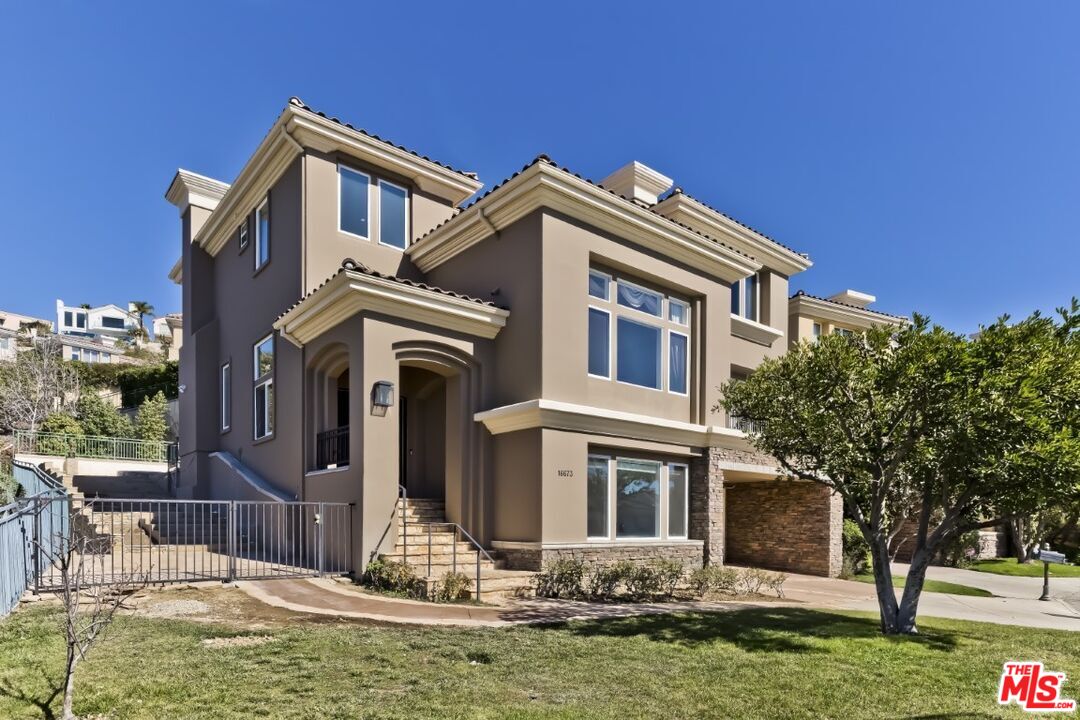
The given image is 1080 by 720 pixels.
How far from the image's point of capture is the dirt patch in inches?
259

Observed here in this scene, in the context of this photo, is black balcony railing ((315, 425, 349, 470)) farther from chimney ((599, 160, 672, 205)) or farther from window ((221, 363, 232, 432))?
chimney ((599, 160, 672, 205))

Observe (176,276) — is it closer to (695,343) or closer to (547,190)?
(547,190)

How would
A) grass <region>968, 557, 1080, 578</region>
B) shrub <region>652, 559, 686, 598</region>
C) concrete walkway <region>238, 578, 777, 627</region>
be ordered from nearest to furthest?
concrete walkway <region>238, 578, 777, 627</region>, shrub <region>652, 559, 686, 598</region>, grass <region>968, 557, 1080, 578</region>

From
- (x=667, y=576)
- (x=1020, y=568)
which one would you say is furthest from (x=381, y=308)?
(x=1020, y=568)

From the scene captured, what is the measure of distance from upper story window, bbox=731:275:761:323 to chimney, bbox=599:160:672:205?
3.63 meters

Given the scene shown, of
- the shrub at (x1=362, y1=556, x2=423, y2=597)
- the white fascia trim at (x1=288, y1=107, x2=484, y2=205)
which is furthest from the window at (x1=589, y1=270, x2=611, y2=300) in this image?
the shrub at (x1=362, y1=556, x2=423, y2=597)

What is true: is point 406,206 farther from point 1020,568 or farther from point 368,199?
point 1020,568

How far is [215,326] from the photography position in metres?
18.9

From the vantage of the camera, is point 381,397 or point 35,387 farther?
point 35,387

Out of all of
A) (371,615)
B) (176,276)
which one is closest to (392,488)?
(371,615)

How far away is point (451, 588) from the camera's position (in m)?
9.70

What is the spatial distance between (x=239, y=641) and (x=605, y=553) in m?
7.15

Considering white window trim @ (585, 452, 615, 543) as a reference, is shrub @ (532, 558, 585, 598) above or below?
below

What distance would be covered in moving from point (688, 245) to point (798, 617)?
803cm
